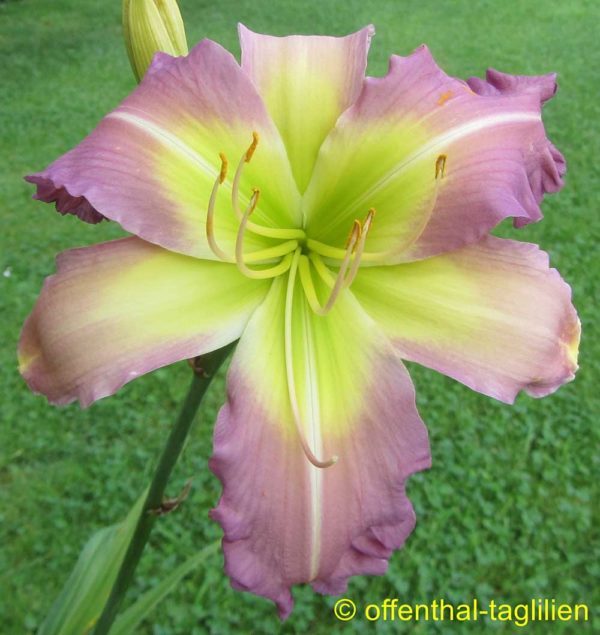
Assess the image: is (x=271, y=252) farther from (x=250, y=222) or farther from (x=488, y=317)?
(x=488, y=317)

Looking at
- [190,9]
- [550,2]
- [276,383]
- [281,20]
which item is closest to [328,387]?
[276,383]

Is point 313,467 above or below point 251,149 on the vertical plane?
below

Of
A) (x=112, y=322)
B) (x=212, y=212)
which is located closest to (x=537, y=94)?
(x=212, y=212)

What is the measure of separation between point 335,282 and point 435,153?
5.7 inches

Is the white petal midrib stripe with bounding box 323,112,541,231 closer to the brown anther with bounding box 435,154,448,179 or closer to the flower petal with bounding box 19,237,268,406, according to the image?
the brown anther with bounding box 435,154,448,179

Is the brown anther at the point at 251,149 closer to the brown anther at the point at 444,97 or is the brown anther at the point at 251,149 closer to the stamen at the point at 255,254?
the stamen at the point at 255,254

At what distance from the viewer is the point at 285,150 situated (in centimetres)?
65

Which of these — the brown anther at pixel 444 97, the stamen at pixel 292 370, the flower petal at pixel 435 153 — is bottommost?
the stamen at pixel 292 370

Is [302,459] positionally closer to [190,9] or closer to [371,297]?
[371,297]

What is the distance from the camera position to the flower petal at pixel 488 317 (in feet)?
1.98

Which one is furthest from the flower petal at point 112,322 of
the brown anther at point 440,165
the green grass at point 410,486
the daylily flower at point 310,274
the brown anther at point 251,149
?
the green grass at point 410,486

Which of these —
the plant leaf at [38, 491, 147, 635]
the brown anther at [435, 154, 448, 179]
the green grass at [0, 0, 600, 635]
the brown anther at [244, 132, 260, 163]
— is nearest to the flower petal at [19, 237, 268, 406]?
the brown anther at [244, 132, 260, 163]

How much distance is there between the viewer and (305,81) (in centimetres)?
64

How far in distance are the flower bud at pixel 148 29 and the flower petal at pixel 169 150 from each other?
0.13 m
